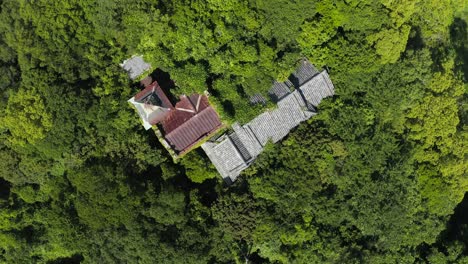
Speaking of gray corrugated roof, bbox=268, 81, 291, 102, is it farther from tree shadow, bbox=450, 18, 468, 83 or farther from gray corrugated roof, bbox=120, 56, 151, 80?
tree shadow, bbox=450, 18, 468, 83

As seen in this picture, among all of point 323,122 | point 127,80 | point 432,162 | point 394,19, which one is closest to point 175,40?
point 127,80

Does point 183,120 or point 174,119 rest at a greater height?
point 174,119

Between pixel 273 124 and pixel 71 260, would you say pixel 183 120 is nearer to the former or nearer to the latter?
pixel 273 124

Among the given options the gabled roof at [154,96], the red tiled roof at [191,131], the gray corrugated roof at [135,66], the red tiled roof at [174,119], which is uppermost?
the gray corrugated roof at [135,66]

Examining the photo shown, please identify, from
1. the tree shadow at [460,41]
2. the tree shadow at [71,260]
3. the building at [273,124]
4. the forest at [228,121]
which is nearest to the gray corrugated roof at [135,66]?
the forest at [228,121]

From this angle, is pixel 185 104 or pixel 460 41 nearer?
pixel 185 104

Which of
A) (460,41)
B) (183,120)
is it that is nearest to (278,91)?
(183,120)

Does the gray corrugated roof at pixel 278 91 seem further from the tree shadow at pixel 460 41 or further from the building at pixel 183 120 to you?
the tree shadow at pixel 460 41
